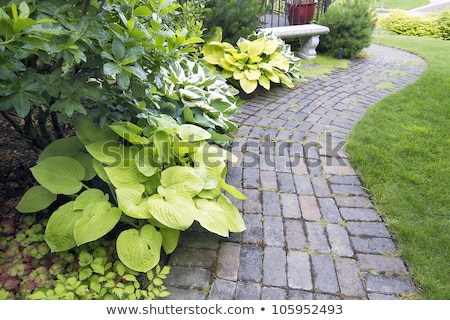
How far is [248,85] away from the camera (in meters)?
3.77

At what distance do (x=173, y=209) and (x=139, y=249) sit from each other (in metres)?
0.24

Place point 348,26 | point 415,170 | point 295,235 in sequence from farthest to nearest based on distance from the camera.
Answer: point 348,26 → point 415,170 → point 295,235

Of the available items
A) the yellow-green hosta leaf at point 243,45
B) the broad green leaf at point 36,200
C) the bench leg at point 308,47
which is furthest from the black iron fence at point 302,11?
the broad green leaf at point 36,200

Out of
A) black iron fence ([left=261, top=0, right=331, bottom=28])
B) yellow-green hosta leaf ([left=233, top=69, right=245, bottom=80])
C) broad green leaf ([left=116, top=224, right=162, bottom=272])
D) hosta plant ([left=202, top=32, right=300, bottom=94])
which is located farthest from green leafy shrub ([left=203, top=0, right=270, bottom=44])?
broad green leaf ([left=116, top=224, right=162, bottom=272])

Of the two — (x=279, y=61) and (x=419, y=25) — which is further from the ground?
(x=279, y=61)

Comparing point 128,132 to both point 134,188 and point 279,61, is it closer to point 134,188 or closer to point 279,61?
point 134,188

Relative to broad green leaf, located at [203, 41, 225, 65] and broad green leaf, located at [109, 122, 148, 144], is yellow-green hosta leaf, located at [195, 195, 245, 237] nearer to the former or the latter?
broad green leaf, located at [109, 122, 148, 144]

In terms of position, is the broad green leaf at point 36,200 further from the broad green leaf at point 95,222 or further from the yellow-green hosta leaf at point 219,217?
the yellow-green hosta leaf at point 219,217

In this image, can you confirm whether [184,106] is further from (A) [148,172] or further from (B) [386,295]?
(B) [386,295]

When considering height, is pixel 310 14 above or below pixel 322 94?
above

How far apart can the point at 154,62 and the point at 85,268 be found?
1.05 m

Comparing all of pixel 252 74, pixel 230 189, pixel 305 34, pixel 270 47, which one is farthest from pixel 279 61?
pixel 230 189
